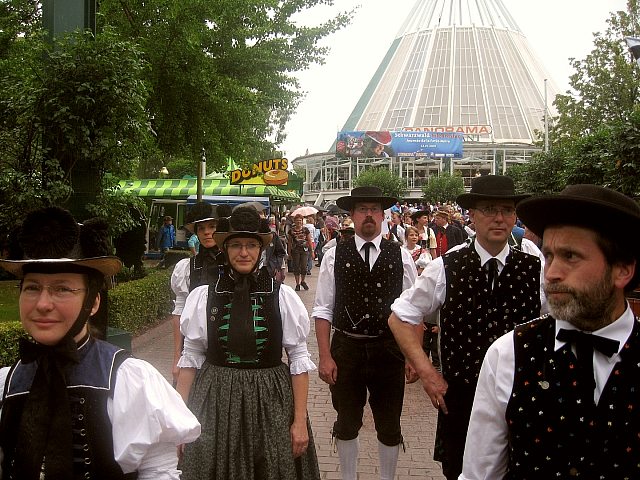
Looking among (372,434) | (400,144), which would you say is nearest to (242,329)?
(372,434)

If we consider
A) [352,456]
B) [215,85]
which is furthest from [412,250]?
[352,456]

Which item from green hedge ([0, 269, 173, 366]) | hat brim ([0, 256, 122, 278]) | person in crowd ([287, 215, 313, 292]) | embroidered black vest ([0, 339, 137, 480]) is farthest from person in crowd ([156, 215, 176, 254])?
embroidered black vest ([0, 339, 137, 480])

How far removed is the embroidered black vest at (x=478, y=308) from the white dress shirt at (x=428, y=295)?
1.2 inches

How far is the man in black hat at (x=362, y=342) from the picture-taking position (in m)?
4.33

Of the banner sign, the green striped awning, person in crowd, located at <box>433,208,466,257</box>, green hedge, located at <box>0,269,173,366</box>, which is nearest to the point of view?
green hedge, located at <box>0,269,173,366</box>

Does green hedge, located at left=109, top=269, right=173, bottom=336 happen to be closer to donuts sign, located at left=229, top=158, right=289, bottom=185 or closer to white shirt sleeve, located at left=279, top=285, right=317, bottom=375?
white shirt sleeve, located at left=279, top=285, right=317, bottom=375

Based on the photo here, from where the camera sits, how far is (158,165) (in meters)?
36.5

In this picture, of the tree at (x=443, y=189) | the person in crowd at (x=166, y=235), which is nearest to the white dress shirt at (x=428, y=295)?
the person in crowd at (x=166, y=235)

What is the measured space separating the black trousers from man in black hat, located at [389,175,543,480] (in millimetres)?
993

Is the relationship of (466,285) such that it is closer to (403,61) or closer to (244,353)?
(244,353)

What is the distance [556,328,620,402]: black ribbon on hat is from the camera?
1.80 metres

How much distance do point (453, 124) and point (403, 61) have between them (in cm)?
1775

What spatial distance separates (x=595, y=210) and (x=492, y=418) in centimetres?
69

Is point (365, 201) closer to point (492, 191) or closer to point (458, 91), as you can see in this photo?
point (492, 191)
